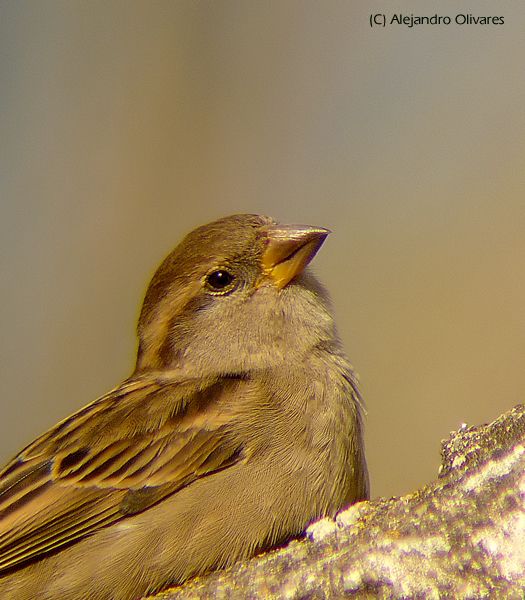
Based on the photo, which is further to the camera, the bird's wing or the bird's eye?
the bird's eye

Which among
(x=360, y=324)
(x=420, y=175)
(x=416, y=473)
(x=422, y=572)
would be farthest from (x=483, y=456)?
(x=420, y=175)

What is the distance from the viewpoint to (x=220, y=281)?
7.77ft

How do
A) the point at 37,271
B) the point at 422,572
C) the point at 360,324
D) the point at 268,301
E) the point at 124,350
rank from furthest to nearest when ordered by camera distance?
the point at 37,271 < the point at 124,350 < the point at 360,324 < the point at 268,301 < the point at 422,572

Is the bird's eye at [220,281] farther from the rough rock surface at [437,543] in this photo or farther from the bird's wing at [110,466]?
the rough rock surface at [437,543]

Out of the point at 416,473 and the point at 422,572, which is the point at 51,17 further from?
the point at 422,572

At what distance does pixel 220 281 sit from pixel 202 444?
1.75ft

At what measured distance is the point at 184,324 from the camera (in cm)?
239

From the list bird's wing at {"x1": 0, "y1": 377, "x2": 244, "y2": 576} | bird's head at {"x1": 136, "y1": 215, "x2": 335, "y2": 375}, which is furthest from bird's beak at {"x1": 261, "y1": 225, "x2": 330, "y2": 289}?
bird's wing at {"x1": 0, "y1": 377, "x2": 244, "y2": 576}

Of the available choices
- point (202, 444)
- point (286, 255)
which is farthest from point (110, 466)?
point (286, 255)

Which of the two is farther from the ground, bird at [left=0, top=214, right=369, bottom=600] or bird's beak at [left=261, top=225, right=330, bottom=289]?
bird's beak at [left=261, top=225, right=330, bottom=289]

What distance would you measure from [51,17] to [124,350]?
186 centimetres

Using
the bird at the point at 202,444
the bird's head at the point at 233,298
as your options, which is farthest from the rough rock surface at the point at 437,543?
the bird's head at the point at 233,298

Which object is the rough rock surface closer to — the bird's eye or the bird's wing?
the bird's wing

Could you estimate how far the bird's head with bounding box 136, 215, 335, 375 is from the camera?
231 centimetres
